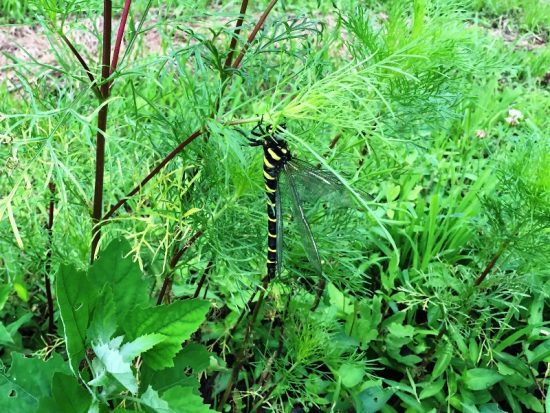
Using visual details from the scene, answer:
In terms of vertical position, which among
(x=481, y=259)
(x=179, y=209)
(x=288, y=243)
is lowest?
(x=481, y=259)

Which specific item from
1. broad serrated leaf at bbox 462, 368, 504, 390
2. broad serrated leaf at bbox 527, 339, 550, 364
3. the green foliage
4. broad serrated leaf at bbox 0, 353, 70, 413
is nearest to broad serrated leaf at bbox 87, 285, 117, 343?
the green foliage

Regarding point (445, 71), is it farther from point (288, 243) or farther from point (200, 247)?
point (200, 247)

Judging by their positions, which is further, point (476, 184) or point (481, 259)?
point (476, 184)

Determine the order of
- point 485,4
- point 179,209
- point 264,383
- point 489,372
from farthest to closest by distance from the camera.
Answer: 1. point 485,4
2. point 489,372
3. point 264,383
4. point 179,209

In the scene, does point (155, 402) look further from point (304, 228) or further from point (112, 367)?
point (304, 228)

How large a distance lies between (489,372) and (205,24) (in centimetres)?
137

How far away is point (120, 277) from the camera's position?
1.19 metres

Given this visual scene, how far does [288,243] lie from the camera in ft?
4.39

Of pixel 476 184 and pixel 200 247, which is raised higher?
pixel 200 247

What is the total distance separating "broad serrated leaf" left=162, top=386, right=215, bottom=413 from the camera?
1.11m

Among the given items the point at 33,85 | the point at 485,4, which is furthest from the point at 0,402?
the point at 485,4

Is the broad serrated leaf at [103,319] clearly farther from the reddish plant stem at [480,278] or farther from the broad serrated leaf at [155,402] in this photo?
the reddish plant stem at [480,278]

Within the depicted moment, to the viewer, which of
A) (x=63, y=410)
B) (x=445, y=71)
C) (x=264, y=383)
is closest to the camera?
(x=63, y=410)

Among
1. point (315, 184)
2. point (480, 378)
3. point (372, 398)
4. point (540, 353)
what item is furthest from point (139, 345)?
point (540, 353)
